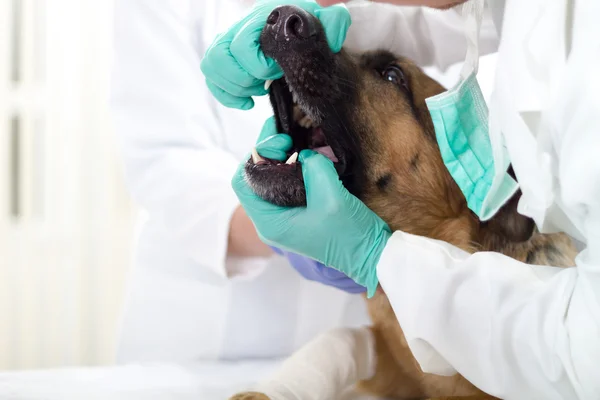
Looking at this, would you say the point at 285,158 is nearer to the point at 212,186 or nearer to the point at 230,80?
the point at 230,80

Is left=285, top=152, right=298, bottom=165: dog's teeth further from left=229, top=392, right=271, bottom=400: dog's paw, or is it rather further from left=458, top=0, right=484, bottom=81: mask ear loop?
left=229, top=392, right=271, bottom=400: dog's paw

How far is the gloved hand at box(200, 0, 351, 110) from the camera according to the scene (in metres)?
1.03

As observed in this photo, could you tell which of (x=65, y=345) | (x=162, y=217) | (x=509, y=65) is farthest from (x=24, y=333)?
(x=509, y=65)

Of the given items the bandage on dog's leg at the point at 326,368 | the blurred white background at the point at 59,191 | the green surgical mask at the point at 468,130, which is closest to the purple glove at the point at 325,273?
the bandage on dog's leg at the point at 326,368

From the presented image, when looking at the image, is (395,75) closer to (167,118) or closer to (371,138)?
(371,138)

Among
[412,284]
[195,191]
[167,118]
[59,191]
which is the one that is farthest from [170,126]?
[59,191]

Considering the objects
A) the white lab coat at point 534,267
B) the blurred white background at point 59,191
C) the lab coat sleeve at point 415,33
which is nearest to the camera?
the white lab coat at point 534,267

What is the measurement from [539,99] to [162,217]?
3.49 ft

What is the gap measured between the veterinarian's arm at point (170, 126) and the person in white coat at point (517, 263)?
0.54m

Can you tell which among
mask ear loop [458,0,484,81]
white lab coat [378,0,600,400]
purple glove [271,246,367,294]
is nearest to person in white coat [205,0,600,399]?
white lab coat [378,0,600,400]

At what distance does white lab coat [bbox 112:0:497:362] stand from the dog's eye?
20 centimetres

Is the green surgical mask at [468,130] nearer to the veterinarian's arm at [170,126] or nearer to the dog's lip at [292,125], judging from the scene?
the dog's lip at [292,125]

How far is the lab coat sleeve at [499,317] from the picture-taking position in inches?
29.3

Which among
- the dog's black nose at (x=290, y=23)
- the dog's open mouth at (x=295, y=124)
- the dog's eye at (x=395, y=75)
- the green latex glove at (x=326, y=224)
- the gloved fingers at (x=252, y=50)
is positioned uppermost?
the dog's black nose at (x=290, y=23)
